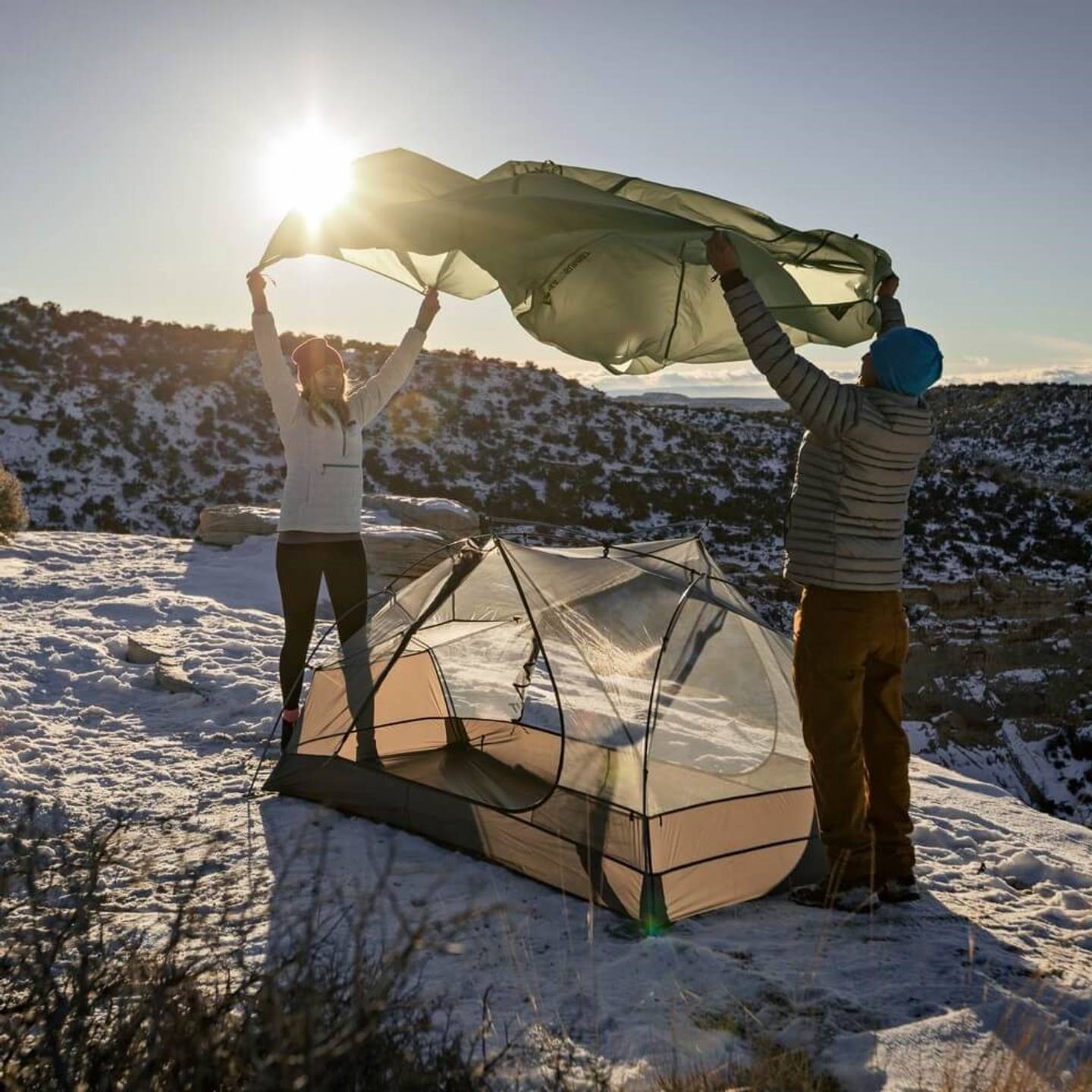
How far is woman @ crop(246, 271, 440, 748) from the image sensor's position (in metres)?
5.15

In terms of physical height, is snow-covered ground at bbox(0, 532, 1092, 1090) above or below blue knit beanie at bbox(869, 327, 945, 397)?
below

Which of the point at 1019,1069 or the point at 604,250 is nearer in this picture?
the point at 1019,1069

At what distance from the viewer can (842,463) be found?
12.9 feet

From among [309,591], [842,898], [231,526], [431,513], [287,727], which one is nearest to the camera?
[842,898]

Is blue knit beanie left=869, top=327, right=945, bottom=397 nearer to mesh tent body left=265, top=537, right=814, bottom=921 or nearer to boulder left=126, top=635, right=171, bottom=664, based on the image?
mesh tent body left=265, top=537, right=814, bottom=921

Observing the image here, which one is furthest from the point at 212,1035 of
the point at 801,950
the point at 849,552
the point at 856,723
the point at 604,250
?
the point at 604,250

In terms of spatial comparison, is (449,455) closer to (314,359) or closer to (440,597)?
(440,597)

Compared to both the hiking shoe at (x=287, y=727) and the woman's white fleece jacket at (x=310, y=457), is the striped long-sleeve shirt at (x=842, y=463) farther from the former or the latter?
the hiking shoe at (x=287, y=727)

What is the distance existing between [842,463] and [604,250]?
154 cm

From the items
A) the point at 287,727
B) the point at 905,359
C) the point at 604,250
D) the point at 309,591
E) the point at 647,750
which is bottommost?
the point at 287,727

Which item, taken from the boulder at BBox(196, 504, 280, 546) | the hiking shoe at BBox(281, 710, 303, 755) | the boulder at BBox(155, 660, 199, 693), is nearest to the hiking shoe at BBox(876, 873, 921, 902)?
the hiking shoe at BBox(281, 710, 303, 755)

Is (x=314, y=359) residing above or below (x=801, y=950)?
above

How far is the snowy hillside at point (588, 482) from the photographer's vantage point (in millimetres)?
14773

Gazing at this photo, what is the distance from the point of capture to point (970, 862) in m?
4.96
